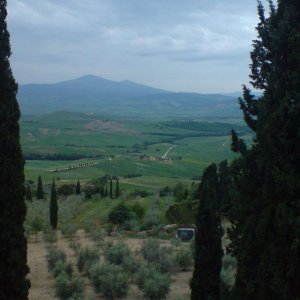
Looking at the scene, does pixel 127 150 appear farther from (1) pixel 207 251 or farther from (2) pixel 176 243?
(1) pixel 207 251

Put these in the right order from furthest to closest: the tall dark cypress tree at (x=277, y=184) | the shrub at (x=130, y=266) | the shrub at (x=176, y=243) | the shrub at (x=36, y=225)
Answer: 1. the shrub at (x=36, y=225)
2. the shrub at (x=176, y=243)
3. the shrub at (x=130, y=266)
4. the tall dark cypress tree at (x=277, y=184)

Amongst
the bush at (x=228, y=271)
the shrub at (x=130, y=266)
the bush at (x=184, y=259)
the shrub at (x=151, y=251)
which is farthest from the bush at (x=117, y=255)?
the bush at (x=228, y=271)

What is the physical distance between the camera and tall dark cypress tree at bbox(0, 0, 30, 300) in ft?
41.3

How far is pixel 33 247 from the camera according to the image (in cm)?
3928

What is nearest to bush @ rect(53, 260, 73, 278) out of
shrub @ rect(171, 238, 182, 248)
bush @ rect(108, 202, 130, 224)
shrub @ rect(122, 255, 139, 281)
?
shrub @ rect(122, 255, 139, 281)

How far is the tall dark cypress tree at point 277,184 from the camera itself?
8078mm

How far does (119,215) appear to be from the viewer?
47.2 meters

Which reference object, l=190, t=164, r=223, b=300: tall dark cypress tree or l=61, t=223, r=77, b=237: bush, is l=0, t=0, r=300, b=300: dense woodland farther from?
l=61, t=223, r=77, b=237: bush

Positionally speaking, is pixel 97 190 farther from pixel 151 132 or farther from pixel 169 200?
pixel 151 132

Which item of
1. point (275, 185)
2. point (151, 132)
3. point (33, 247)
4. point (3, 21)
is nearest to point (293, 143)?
point (275, 185)

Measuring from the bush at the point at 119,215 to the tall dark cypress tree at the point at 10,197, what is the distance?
34.2 meters

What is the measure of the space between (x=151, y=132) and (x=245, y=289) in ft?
552

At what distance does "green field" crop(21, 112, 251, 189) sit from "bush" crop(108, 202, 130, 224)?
101 ft

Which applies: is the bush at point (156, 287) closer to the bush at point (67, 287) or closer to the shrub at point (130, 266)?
the bush at point (67, 287)
